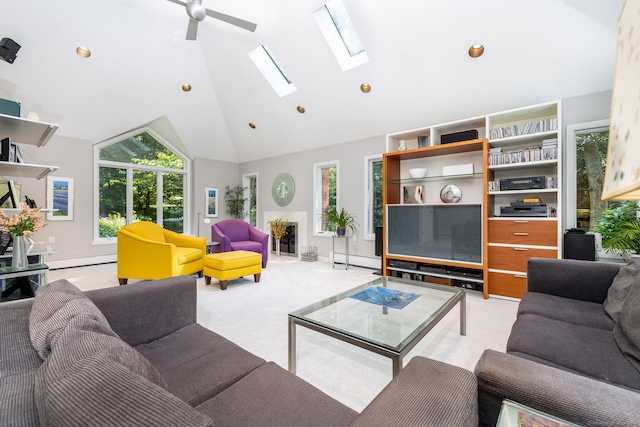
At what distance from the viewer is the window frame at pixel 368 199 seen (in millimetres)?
5055

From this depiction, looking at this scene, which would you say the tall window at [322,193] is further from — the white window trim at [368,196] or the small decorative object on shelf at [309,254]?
the white window trim at [368,196]

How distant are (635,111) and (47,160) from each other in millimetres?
6728

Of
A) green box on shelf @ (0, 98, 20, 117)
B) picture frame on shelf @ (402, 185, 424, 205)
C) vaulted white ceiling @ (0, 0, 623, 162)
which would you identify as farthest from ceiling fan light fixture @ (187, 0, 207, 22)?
picture frame on shelf @ (402, 185, 424, 205)

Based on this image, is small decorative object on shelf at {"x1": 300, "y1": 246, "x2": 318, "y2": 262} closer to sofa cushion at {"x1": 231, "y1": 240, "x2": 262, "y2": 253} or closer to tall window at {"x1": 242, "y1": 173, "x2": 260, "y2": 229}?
sofa cushion at {"x1": 231, "y1": 240, "x2": 262, "y2": 253}

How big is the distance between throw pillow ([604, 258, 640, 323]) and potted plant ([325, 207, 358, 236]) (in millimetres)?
3557

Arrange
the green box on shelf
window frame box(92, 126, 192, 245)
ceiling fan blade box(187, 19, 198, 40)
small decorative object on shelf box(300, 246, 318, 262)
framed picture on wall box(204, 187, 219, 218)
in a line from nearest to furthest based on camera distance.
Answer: the green box on shelf, ceiling fan blade box(187, 19, 198, 40), window frame box(92, 126, 192, 245), small decorative object on shelf box(300, 246, 318, 262), framed picture on wall box(204, 187, 219, 218)

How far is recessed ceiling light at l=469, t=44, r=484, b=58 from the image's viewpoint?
3105mm

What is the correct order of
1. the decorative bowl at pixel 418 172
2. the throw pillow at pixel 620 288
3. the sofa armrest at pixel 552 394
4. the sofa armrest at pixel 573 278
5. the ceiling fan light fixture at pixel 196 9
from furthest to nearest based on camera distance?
1. the decorative bowl at pixel 418 172
2. the ceiling fan light fixture at pixel 196 9
3. the sofa armrest at pixel 573 278
4. the throw pillow at pixel 620 288
5. the sofa armrest at pixel 552 394

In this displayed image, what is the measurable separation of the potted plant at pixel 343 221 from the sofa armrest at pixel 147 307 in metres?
3.50

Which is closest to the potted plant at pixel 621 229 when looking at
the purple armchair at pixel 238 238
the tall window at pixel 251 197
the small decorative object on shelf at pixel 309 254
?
the small decorative object on shelf at pixel 309 254

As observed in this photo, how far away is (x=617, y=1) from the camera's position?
93.9 inches

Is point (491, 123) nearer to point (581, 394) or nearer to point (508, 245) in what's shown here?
point (508, 245)

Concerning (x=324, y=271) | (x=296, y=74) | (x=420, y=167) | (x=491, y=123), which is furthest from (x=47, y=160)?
(x=491, y=123)

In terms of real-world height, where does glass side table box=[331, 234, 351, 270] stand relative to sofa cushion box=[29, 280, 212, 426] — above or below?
below
